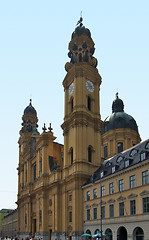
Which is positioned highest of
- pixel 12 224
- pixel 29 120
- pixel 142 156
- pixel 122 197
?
pixel 29 120

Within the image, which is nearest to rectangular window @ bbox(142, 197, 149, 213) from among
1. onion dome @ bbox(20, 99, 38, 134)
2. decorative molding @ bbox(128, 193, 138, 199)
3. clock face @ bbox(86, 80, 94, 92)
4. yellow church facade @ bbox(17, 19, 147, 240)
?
decorative molding @ bbox(128, 193, 138, 199)

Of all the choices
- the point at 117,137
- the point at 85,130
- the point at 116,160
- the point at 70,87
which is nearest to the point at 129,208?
the point at 116,160

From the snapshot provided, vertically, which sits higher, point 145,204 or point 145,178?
point 145,178

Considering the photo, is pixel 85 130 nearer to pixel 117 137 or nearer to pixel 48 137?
pixel 48 137

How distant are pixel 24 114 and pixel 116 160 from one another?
173 ft

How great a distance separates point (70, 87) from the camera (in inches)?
2618

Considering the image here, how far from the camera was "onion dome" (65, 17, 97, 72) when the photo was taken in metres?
66.1

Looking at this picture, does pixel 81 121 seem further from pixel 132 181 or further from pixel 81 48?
pixel 132 181

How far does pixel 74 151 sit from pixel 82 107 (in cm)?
824

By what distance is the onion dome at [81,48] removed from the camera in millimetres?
66125

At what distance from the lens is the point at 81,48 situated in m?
66.5

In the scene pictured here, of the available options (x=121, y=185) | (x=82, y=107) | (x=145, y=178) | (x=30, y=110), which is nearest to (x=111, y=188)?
(x=121, y=185)

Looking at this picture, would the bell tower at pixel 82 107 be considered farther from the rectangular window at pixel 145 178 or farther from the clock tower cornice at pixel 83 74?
the rectangular window at pixel 145 178

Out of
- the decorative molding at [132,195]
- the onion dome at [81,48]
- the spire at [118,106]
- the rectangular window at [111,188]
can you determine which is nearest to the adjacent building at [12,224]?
the spire at [118,106]
